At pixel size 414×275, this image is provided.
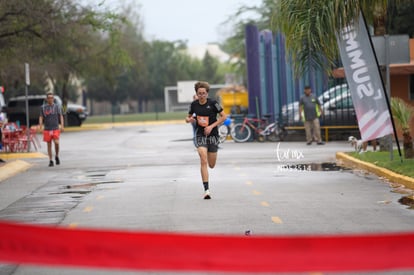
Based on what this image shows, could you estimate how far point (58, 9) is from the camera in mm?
36000

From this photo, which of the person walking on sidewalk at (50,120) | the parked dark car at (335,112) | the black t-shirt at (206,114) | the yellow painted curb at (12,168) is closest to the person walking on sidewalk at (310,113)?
the parked dark car at (335,112)

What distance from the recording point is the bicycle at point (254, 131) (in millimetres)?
31844

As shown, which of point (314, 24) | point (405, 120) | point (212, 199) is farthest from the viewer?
point (405, 120)

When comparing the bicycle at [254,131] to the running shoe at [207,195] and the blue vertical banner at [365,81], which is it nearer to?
the blue vertical banner at [365,81]

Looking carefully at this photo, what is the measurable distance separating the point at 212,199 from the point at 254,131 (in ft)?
60.7

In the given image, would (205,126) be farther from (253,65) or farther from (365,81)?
(253,65)

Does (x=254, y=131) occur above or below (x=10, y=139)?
below

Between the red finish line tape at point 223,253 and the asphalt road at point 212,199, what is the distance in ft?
12.0

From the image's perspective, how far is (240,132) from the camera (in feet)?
105

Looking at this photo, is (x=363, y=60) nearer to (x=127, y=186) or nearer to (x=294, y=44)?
(x=294, y=44)

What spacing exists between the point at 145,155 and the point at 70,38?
16.6 m

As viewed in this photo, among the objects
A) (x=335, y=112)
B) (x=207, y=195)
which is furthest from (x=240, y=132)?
(x=207, y=195)

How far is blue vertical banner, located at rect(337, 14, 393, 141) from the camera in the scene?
17.6m

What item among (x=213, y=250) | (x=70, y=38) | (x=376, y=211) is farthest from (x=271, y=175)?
(x=70, y=38)
